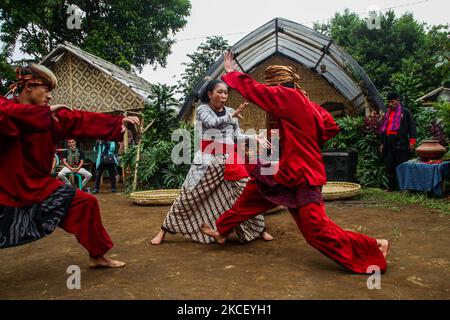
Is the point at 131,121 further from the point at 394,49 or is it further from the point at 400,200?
the point at 394,49

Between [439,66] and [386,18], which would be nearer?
[439,66]

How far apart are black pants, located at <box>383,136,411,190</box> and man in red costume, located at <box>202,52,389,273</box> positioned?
4522 millimetres

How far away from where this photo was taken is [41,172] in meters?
2.59

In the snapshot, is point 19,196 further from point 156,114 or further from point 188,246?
point 156,114

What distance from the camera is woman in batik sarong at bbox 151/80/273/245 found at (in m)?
3.56

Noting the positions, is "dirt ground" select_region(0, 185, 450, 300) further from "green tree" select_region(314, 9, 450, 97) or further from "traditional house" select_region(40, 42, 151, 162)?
"green tree" select_region(314, 9, 450, 97)

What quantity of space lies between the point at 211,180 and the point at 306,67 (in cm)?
874

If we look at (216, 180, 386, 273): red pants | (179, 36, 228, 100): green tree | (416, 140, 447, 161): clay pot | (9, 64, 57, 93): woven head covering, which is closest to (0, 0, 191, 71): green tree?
(179, 36, 228, 100): green tree

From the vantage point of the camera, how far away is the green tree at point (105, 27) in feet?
45.8

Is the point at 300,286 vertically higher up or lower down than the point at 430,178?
lower down

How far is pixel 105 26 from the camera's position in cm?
1560

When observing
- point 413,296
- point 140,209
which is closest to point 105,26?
point 140,209

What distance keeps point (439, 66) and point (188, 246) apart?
15.4ft

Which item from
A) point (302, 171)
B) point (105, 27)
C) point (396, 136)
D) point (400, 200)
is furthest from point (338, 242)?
point (105, 27)
